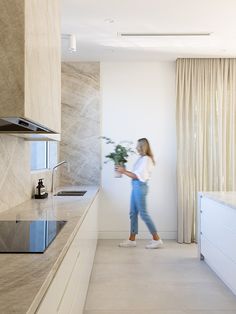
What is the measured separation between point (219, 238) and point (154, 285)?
31.0 inches

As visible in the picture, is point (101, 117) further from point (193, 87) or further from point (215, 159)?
point (215, 159)

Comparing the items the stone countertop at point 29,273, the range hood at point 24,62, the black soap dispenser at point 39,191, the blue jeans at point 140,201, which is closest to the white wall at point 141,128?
the blue jeans at point 140,201

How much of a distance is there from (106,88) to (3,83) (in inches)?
154

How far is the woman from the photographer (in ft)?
15.4

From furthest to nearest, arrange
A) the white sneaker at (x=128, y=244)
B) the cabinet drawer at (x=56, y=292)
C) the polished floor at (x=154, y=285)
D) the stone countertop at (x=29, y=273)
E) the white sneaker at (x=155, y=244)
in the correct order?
the white sneaker at (x=128, y=244)
the white sneaker at (x=155, y=244)
the polished floor at (x=154, y=285)
the cabinet drawer at (x=56, y=292)
the stone countertop at (x=29, y=273)

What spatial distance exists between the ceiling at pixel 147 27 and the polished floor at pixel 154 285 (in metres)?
2.61

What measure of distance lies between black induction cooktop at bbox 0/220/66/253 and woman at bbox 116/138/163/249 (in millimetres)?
2561

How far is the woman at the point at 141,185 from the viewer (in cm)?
471

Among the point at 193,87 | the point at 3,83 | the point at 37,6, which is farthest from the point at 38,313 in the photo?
the point at 193,87

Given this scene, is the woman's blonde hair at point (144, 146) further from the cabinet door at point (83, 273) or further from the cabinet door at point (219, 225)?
the cabinet door at point (83, 273)

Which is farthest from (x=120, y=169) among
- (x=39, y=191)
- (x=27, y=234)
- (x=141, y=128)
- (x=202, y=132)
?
(x=27, y=234)

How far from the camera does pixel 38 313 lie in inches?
41.3

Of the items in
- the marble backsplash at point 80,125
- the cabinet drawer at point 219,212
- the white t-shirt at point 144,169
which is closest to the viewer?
the cabinet drawer at point 219,212

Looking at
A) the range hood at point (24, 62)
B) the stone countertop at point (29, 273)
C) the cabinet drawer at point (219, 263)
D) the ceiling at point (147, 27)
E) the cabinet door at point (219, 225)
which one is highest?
the ceiling at point (147, 27)
